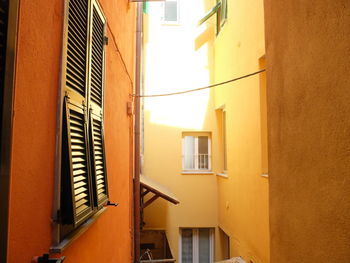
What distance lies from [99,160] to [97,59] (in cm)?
86

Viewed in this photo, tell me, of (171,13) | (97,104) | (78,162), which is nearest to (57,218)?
(78,162)

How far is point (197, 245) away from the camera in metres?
9.86

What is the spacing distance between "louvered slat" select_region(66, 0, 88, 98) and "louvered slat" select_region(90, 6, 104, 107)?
12.1 inches

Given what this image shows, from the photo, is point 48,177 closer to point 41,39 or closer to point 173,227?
point 41,39

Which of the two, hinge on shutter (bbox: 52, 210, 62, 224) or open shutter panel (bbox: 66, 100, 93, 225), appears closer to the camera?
hinge on shutter (bbox: 52, 210, 62, 224)

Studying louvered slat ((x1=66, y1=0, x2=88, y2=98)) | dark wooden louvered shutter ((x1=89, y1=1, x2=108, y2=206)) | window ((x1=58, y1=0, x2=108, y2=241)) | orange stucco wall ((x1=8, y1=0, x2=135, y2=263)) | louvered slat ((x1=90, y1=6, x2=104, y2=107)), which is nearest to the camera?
orange stucco wall ((x1=8, y1=0, x2=135, y2=263))

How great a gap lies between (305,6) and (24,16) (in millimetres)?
1706

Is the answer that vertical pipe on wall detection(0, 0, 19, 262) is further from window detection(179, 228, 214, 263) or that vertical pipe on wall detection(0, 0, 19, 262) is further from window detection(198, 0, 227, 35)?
window detection(179, 228, 214, 263)

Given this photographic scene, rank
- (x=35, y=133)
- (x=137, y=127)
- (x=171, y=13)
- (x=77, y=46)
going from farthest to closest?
(x=171, y=13)
(x=137, y=127)
(x=77, y=46)
(x=35, y=133)

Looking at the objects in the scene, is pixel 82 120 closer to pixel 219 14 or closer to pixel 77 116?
pixel 77 116

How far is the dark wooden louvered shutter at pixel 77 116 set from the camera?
193 cm

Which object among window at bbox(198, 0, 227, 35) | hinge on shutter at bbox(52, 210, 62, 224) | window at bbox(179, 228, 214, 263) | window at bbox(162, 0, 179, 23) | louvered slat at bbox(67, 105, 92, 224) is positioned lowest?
window at bbox(179, 228, 214, 263)

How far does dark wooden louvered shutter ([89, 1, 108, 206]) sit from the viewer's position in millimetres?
2665

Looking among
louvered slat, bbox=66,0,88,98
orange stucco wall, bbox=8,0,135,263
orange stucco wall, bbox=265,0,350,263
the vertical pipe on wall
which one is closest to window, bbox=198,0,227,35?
orange stucco wall, bbox=265,0,350,263
